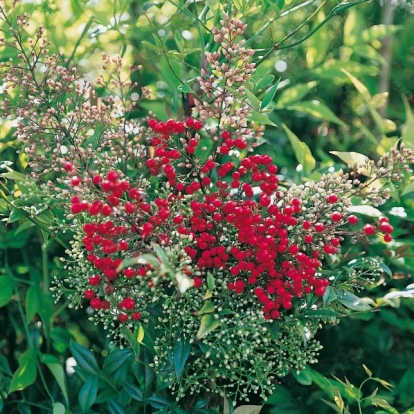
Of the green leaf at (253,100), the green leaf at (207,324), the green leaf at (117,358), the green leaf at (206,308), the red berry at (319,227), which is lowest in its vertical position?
the green leaf at (117,358)

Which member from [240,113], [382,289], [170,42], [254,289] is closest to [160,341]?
[254,289]

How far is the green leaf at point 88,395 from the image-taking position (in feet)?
2.82

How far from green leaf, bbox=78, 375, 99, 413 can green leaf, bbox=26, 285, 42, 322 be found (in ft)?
0.39

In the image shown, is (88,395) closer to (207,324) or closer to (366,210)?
(207,324)

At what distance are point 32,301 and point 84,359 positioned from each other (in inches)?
4.6

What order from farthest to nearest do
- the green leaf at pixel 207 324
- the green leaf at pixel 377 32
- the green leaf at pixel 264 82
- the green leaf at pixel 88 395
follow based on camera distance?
the green leaf at pixel 377 32, the green leaf at pixel 88 395, the green leaf at pixel 264 82, the green leaf at pixel 207 324

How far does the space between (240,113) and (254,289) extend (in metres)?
0.18

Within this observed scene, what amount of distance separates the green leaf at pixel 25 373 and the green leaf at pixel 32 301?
0.17ft

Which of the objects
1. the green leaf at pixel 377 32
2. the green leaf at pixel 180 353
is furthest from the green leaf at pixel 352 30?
the green leaf at pixel 180 353

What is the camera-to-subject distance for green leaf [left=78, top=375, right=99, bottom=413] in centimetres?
86

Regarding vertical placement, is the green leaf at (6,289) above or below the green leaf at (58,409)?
above

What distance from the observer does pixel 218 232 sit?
72 cm

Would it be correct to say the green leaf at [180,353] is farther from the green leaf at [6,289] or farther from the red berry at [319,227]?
the green leaf at [6,289]

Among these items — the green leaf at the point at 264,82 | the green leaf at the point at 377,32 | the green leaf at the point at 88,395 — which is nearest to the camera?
the green leaf at the point at 264,82
